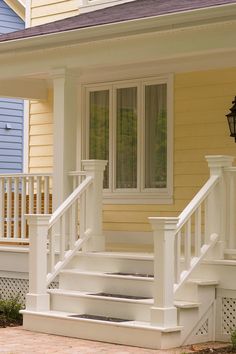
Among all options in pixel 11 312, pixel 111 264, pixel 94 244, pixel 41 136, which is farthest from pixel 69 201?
pixel 41 136

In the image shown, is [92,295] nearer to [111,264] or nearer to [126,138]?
[111,264]

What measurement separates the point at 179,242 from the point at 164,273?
44 centimetres

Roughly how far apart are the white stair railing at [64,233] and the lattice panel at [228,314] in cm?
231

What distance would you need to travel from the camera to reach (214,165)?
1192cm

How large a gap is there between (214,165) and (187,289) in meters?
1.62

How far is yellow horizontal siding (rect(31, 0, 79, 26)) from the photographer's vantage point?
667 inches

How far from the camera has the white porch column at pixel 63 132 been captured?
13.6m

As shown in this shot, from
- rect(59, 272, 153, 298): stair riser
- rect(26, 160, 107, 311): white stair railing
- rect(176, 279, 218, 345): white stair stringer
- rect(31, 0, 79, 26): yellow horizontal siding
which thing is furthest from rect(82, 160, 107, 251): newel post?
rect(31, 0, 79, 26): yellow horizontal siding

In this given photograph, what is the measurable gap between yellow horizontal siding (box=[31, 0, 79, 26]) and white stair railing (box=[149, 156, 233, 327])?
6066 mm

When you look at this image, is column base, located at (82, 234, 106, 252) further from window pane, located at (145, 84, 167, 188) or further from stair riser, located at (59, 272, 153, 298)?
window pane, located at (145, 84, 167, 188)

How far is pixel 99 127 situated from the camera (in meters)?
15.8

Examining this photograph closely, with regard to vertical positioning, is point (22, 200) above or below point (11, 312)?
above

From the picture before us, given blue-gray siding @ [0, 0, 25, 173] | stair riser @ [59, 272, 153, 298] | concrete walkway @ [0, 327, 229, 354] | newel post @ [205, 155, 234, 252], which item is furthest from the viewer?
blue-gray siding @ [0, 0, 25, 173]

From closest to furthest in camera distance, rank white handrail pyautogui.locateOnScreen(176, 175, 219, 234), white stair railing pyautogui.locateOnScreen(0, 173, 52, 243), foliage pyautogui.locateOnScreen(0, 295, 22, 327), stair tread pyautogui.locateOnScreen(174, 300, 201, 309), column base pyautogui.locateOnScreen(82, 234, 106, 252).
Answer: stair tread pyautogui.locateOnScreen(174, 300, 201, 309)
white handrail pyautogui.locateOnScreen(176, 175, 219, 234)
foliage pyautogui.locateOnScreen(0, 295, 22, 327)
column base pyautogui.locateOnScreen(82, 234, 106, 252)
white stair railing pyautogui.locateOnScreen(0, 173, 52, 243)
